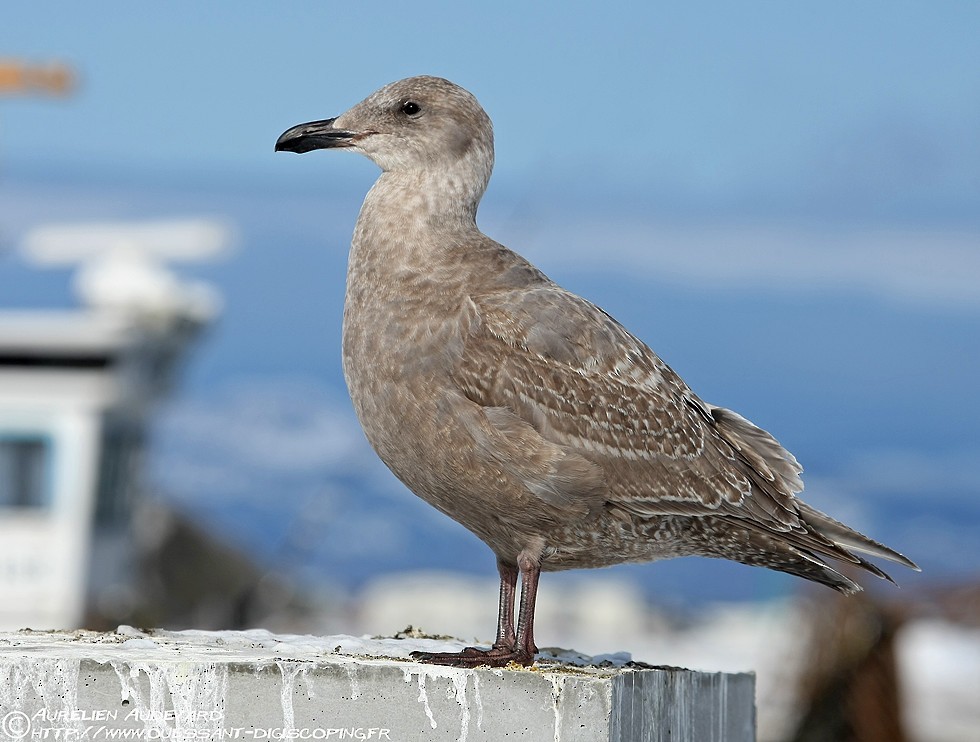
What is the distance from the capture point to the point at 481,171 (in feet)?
25.0

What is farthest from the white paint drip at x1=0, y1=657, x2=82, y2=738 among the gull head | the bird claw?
the gull head

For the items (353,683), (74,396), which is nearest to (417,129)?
(353,683)

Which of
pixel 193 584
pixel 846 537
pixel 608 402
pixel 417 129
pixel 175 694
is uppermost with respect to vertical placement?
pixel 193 584

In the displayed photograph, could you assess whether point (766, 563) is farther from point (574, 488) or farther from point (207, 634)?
point (207, 634)

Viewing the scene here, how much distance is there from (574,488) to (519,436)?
1.02ft

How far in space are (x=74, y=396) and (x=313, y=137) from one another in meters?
45.3

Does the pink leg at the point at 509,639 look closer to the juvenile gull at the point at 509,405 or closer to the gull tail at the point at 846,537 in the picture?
the juvenile gull at the point at 509,405

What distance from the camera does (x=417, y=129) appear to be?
297 inches

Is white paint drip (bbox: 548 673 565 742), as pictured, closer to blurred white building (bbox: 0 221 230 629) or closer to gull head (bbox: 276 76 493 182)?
gull head (bbox: 276 76 493 182)

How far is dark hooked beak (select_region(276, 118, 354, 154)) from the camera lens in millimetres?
7652

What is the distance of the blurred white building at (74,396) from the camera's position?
49.8 m

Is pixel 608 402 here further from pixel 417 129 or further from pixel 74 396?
pixel 74 396

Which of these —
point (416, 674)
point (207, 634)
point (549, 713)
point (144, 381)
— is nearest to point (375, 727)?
point (416, 674)

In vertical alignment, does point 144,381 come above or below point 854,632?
above
